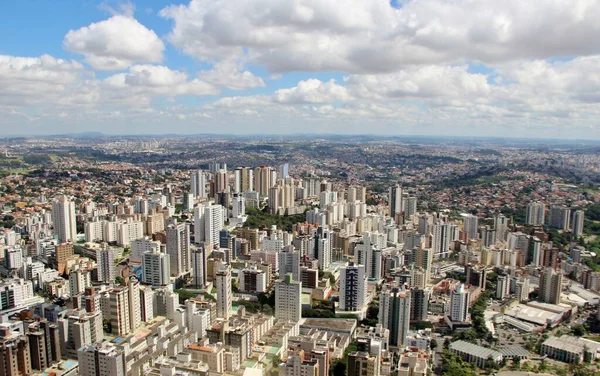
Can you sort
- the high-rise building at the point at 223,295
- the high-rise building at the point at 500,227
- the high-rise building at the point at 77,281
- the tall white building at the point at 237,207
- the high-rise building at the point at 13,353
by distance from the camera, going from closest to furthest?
the high-rise building at the point at 13,353 < the high-rise building at the point at 223,295 < the high-rise building at the point at 77,281 < the high-rise building at the point at 500,227 < the tall white building at the point at 237,207

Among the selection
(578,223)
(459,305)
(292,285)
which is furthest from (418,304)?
(578,223)

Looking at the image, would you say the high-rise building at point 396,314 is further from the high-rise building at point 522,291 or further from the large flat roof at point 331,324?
the high-rise building at point 522,291

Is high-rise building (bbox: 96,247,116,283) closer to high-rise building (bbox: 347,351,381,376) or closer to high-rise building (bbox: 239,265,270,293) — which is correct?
high-rise building (bbox: 239,265,270,293)

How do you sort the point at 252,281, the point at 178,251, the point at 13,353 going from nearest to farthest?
the point at 13,353, the point at 252,281, the point at 178,251

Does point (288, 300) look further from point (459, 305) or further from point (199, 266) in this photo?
point (459, 305)

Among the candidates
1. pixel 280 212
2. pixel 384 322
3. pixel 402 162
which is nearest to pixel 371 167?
pixel 402 162

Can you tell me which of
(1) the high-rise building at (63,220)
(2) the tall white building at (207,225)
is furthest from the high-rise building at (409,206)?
(1) the high-rise building at (63,220)

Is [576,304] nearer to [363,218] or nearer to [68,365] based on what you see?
[363,218]

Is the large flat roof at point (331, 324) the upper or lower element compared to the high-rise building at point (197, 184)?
lower
